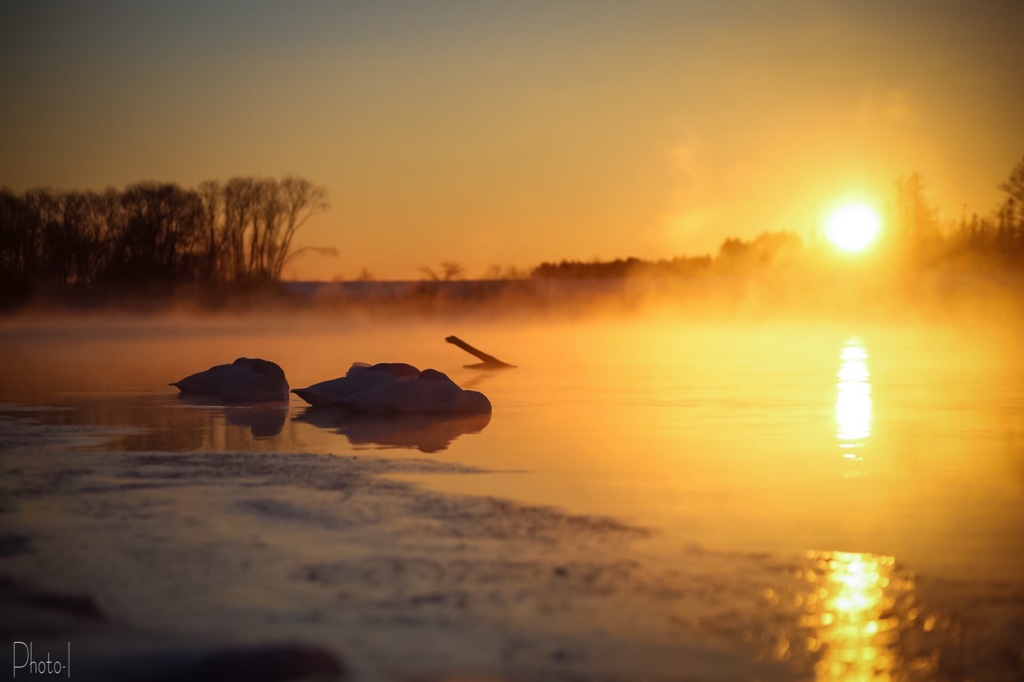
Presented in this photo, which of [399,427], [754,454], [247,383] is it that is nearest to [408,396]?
[399,427]

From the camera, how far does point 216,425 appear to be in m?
10.5

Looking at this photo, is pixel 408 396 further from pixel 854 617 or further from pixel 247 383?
pixel 854 617

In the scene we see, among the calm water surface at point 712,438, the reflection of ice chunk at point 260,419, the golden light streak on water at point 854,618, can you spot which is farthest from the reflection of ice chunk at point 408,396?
the golden light streak on water at point 854,618

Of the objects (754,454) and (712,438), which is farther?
(712,438)

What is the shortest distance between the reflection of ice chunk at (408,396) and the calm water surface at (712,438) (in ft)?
1.24

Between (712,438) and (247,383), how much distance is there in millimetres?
6068

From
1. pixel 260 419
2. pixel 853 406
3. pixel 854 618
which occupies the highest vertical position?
pixel 853 406

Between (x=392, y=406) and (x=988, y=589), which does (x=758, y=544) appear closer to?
(x=988, y=589)

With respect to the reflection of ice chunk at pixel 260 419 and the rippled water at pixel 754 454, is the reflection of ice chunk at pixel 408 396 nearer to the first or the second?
the rippled water at pixel 754 454

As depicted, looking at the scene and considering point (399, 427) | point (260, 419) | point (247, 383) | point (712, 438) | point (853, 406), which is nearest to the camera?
point (712, 438)

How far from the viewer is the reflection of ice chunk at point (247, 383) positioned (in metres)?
12.9

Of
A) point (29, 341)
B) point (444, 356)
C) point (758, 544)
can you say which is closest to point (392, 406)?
point (758, 544)

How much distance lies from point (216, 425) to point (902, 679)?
801cm

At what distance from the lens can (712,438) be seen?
962 centimetres
